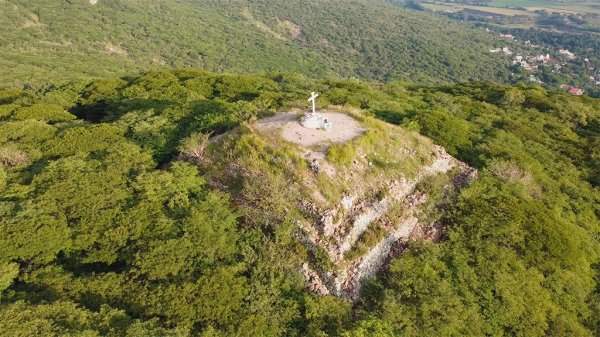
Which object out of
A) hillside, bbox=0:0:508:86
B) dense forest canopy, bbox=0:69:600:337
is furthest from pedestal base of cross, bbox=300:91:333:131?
hillside, bbox=0:0:508:86

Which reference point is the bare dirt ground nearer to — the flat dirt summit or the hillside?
the flat dirt summit

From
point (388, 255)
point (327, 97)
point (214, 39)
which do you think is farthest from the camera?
point (214, 39)

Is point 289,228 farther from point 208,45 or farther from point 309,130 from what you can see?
point 208,45

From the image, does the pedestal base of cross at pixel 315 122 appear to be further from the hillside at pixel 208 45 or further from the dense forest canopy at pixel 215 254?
the hillside at pixel 208 45

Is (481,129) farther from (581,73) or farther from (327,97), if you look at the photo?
(581,73)

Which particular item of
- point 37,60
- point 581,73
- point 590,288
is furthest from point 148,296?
point 581,73

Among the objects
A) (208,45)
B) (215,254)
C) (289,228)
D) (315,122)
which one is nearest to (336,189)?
(289,228)
